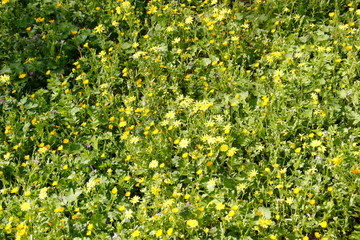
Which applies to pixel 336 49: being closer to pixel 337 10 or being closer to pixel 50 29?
pixel 337 10

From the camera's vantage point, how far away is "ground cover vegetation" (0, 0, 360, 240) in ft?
8.63

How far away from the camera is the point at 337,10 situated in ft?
13.2

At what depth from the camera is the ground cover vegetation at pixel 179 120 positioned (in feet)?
8.63

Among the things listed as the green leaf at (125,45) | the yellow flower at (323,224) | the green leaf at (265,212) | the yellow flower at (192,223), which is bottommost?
the green leaf at (265,212)

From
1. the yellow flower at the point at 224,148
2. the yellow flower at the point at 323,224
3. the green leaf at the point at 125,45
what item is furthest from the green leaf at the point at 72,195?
the green leaf at the point at 125,45

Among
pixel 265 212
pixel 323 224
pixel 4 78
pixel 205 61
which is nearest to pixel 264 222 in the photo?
pixel 265 212

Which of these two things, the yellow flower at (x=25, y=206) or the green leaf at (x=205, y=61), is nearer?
the yellow flower at (x=25, y=206)

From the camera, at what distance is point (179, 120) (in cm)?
319

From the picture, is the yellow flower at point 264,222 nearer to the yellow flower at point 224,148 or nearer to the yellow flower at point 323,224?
the yellow flower at point 323,224

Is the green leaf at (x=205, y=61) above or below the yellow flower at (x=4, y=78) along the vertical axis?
above

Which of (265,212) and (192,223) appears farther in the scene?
(265,212)

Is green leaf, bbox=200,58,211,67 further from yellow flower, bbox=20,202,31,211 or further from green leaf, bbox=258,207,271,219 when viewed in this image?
yellow flower, bbox=20,202,31,211

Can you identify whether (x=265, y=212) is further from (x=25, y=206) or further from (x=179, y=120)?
(x=25, y=206)

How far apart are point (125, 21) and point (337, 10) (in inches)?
87.0
